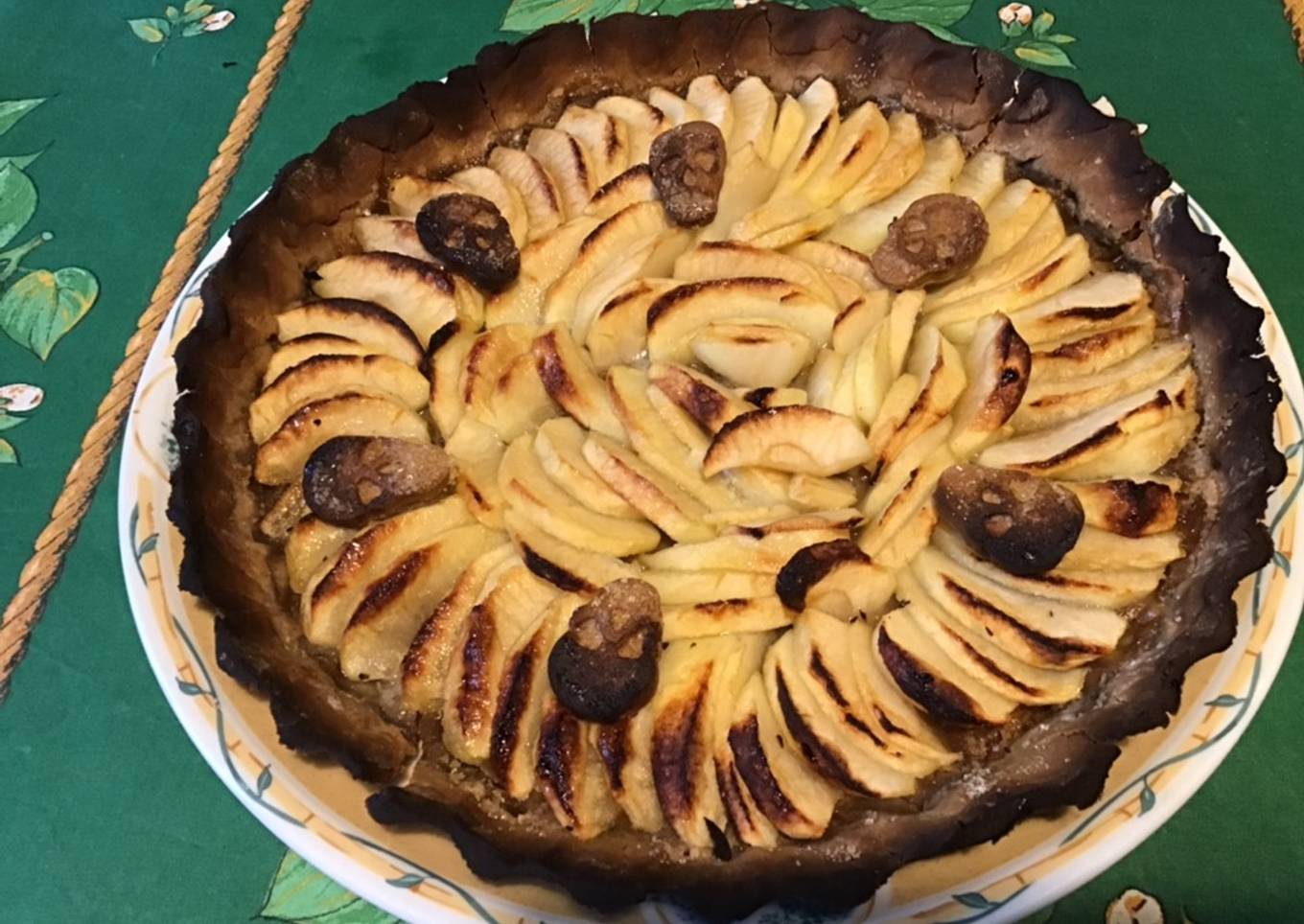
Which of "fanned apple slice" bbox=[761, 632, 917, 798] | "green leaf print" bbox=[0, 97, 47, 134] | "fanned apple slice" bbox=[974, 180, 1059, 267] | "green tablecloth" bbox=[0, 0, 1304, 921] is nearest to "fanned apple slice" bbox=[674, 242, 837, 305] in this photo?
"fanned apple slice" bbox=[974, 180, 1059, 267]

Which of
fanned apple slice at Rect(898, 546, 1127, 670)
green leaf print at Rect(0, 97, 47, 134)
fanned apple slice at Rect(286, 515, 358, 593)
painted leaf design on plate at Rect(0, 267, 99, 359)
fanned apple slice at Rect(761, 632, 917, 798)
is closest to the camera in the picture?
fanned apple slice at Rect(761, 632, 917, 798)

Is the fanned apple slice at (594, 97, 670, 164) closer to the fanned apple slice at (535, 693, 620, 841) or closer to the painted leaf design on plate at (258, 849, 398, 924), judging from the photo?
the fanned apple slice at (535, 693, 620, 841)

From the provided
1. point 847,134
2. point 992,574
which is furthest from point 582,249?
point 992,574

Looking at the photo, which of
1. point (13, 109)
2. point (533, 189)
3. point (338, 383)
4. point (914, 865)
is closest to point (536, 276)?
point (533, 189)

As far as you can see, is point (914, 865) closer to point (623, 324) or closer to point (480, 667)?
point (480, 667)

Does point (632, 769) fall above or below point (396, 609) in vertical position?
above

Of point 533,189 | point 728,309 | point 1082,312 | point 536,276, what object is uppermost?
point 1082,312
